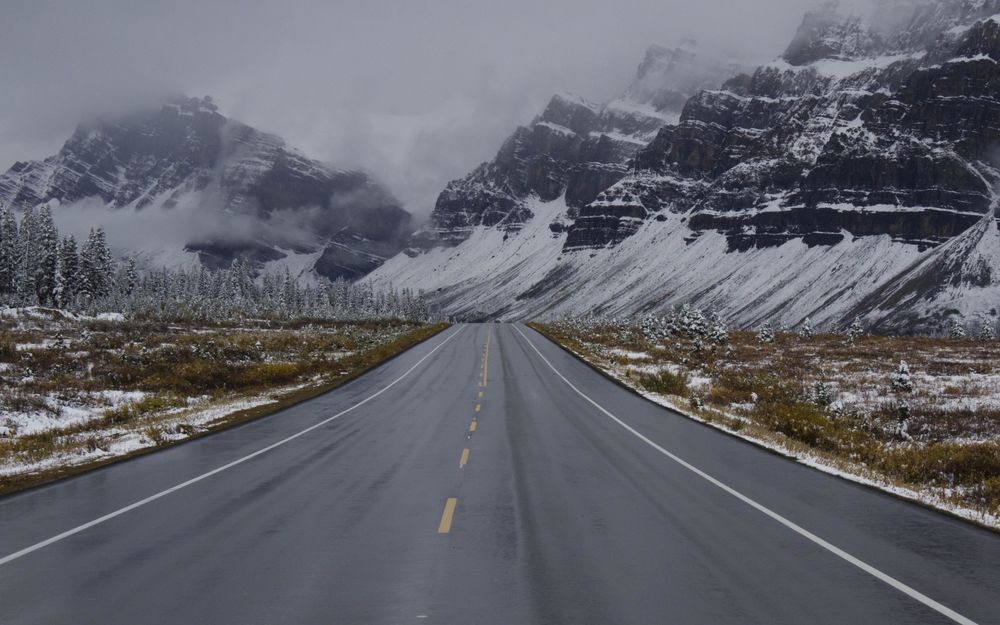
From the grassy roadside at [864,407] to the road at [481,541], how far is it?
2012 millimetres

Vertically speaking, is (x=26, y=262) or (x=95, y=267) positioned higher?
(x=95, y=267)

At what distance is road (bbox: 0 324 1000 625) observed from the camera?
738 centimetres

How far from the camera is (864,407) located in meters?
26.2

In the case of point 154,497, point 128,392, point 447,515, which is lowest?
point 128,392

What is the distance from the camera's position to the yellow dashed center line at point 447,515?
10.3 metres

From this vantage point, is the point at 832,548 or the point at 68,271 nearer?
the point at 832,548

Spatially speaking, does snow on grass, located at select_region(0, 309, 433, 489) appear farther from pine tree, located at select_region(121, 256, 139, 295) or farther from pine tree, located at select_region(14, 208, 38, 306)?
pine tree, located at select_region(121, 256, 139, 295)

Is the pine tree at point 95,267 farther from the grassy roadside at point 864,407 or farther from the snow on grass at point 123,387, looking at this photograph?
the grassy roadside at point 864,407

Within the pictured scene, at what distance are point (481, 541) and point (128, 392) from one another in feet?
87.2

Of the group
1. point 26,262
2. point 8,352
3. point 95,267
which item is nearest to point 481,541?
point 8,352

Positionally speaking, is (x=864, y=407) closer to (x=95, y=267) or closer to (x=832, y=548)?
(x=832, y=548)

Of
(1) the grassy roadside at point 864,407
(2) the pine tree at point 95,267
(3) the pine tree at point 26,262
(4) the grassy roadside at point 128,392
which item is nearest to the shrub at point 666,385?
(1) the grassy roadside at point 864,407

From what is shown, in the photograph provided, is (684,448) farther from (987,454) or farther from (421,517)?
(421,517)

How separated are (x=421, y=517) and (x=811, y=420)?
49.8 ft
